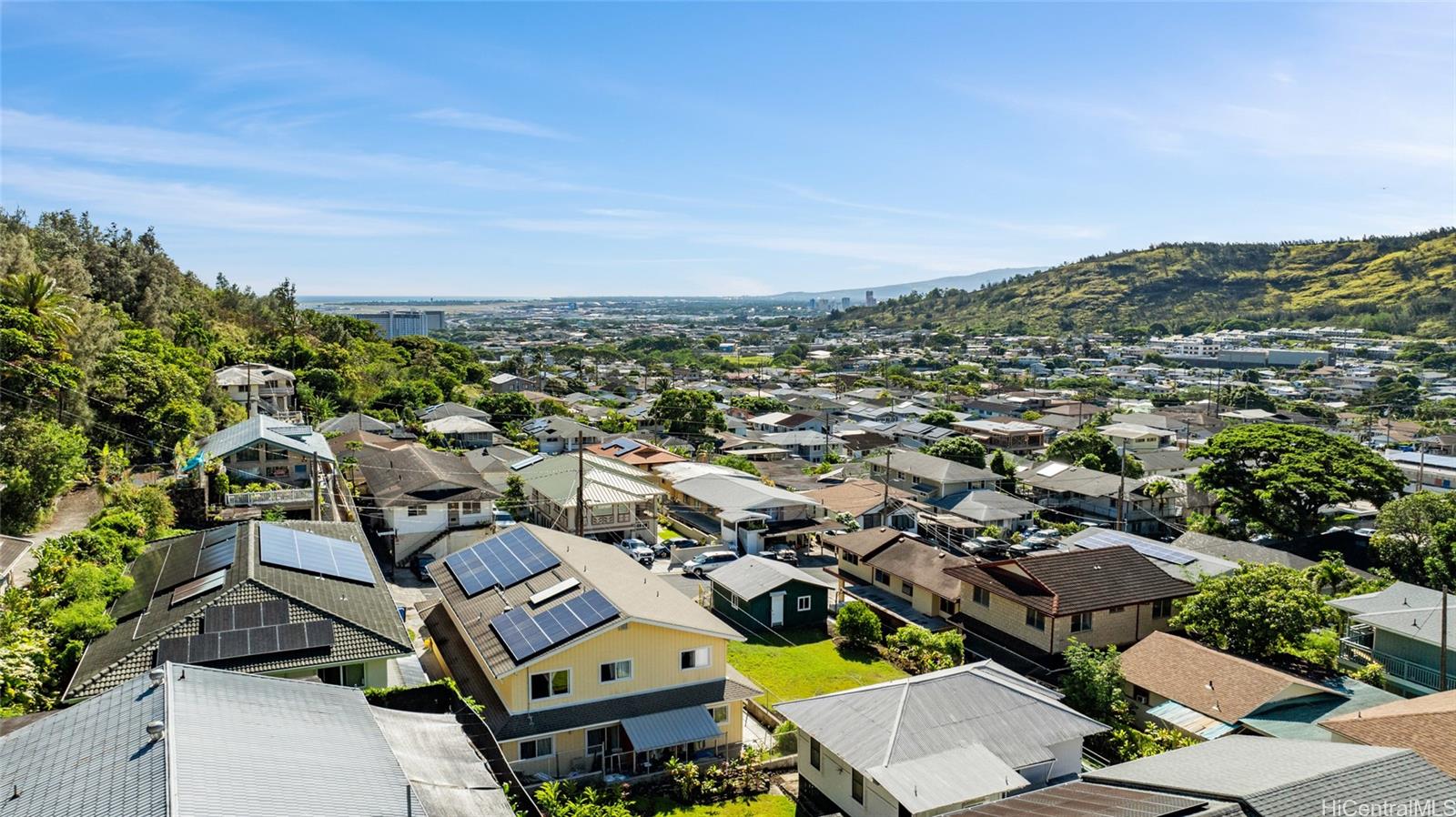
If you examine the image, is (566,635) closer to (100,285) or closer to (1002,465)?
(1002,465)

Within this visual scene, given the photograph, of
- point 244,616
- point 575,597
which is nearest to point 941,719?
point 575,597

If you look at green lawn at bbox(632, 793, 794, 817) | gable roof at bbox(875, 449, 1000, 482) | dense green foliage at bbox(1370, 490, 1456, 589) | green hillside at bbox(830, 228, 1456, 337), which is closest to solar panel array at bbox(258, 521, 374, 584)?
green lawn at bbox(632, 793, 794, 817)

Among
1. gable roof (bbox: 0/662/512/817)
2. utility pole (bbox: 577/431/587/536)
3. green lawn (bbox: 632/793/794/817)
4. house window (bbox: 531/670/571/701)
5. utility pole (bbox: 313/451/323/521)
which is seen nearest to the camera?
gable roof (bbox: 0/662/512/817)

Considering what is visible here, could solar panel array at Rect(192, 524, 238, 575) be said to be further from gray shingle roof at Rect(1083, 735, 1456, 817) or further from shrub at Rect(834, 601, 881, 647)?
gray shingle roof at Rect(1083, 735, 1456, 817)

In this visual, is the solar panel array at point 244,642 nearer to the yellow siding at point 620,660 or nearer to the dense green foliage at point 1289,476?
the yellow siding at point 620,660

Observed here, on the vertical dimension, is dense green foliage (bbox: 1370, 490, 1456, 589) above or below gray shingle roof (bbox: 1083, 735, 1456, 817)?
below

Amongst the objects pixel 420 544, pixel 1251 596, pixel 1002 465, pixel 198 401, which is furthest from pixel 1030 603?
pixel 198 401
